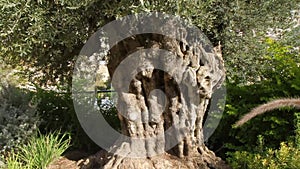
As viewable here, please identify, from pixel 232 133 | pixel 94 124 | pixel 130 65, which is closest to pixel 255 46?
pixel 232 133

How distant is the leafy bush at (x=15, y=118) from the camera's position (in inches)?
208

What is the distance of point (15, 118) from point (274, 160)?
354 centimetres

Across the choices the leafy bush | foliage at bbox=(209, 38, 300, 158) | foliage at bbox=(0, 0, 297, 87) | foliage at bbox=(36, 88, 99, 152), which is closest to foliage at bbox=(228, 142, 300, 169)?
foliage at bbox=(209, 38, 300, 158)

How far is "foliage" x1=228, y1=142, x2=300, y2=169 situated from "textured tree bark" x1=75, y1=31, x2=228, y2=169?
1.18ft

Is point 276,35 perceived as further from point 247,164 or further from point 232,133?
point 247,164

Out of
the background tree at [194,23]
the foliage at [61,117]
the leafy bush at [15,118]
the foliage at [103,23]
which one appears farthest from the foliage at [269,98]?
the leafy bush at [15,118]

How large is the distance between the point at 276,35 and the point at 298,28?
1.51 feet

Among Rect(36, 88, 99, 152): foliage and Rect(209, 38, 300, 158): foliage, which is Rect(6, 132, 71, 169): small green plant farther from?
Rect(209, 38, 300, 158): foliage

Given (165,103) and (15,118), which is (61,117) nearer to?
(15,118)

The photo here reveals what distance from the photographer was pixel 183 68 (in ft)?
14.0

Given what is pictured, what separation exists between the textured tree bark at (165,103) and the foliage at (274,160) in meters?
0.36

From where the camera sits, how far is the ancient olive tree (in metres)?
4.19

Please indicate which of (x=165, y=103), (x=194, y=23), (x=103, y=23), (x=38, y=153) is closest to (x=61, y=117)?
(x=38, y=153)

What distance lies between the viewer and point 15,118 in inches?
215
